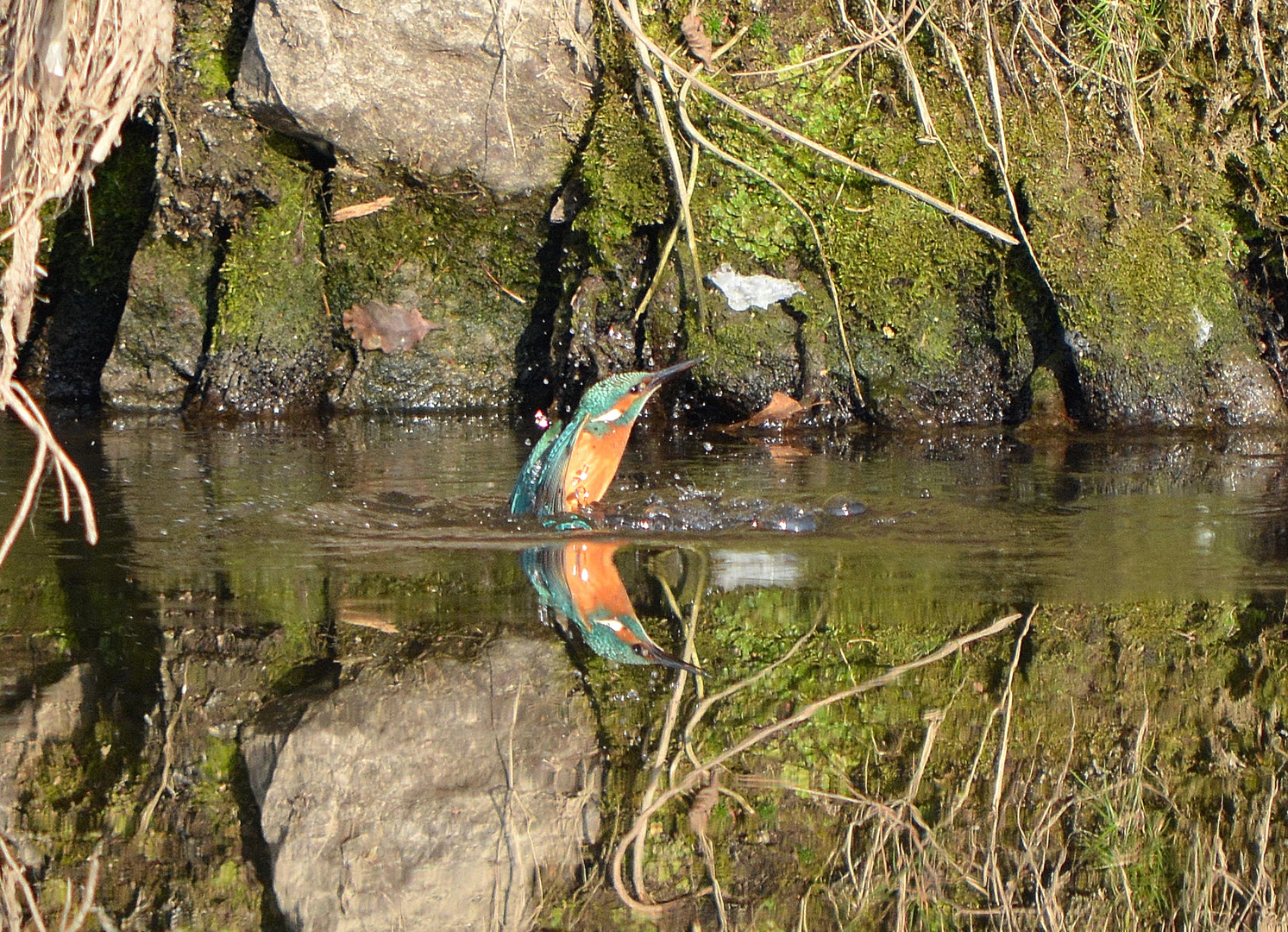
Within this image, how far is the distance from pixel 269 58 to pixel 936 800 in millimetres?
5535

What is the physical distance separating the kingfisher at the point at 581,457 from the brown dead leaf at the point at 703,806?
2.25m

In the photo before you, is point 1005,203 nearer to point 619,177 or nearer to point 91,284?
point 619,177

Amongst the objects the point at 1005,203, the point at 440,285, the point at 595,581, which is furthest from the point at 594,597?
the point at 440,285

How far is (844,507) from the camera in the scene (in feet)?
15.9

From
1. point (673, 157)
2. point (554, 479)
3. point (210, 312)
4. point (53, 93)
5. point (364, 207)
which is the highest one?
point (673, 157)

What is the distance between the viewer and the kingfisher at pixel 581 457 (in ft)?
15.9

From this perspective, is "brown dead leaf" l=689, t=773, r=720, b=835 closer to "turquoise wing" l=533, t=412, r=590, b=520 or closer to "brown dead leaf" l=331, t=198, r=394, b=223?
"turquoise wing" l=533, t=412, r=590, b=520

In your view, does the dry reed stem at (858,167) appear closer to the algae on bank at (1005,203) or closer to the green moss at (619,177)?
the algae on bank at (1005,203)

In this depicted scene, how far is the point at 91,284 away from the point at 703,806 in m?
6.57

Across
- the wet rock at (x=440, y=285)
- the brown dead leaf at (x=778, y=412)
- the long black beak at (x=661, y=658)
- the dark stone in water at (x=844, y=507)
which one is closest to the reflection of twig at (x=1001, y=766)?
the long black beak at (x=661, y=658)

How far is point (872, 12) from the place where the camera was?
662cm

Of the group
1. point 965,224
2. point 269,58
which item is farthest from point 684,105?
point 269,58

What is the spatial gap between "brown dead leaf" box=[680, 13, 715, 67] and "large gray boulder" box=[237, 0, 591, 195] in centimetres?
51

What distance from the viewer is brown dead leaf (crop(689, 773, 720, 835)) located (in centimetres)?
246
